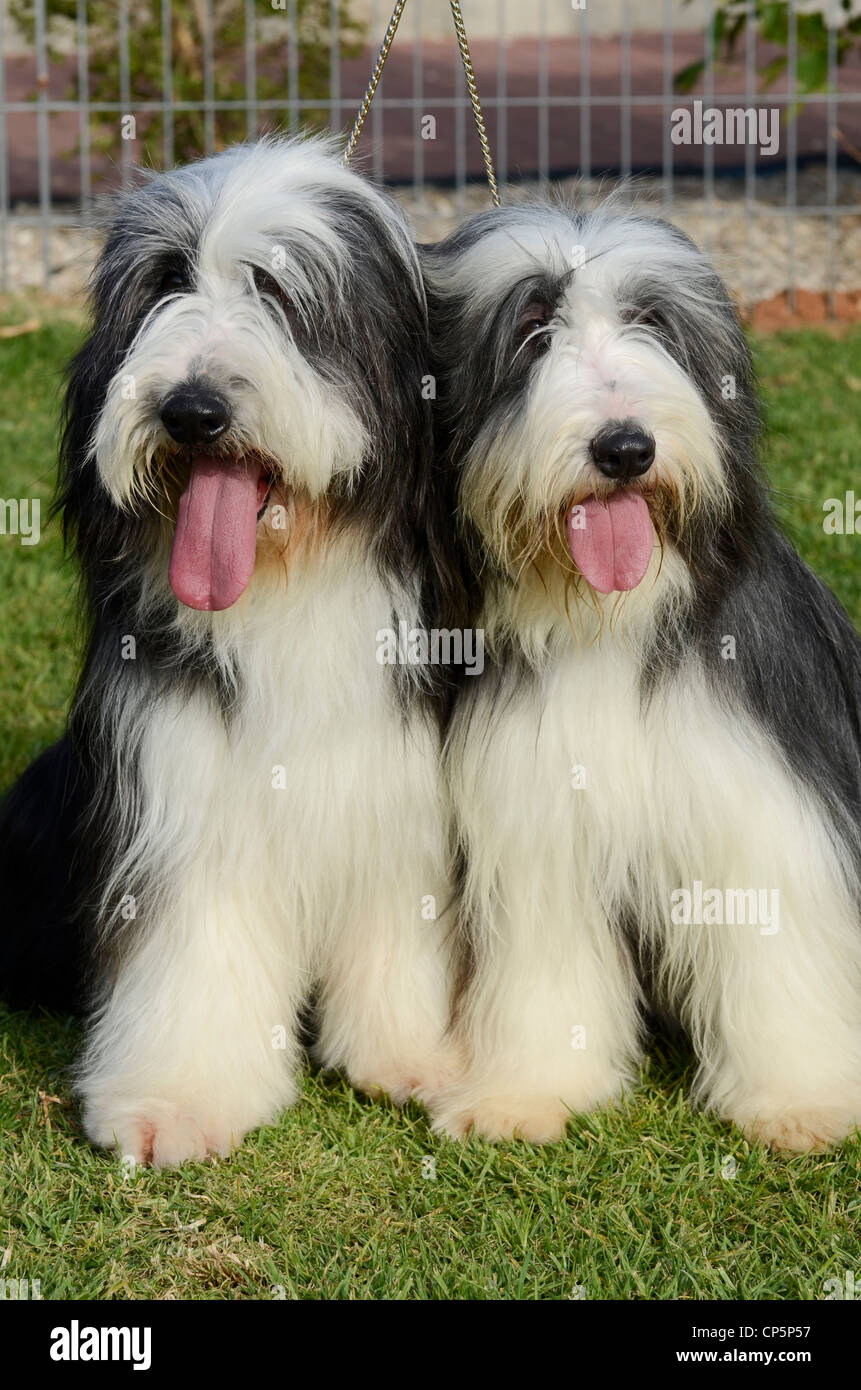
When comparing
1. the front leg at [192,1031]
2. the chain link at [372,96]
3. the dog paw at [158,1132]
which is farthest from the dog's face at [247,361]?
the dog paw at [158,1132]

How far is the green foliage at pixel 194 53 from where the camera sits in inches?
420

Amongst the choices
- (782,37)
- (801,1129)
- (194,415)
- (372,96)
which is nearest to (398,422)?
(194,415)

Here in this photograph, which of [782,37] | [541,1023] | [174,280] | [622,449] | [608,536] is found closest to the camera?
[622,449]

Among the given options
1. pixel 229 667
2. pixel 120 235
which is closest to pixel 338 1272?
pixel 229 667

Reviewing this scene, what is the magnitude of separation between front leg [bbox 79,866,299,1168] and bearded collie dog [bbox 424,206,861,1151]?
1.30 feet

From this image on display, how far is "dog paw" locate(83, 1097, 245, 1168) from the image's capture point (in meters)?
3.07

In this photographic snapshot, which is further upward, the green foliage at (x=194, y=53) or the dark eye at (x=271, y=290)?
the green foliage at (x=194, y=53)

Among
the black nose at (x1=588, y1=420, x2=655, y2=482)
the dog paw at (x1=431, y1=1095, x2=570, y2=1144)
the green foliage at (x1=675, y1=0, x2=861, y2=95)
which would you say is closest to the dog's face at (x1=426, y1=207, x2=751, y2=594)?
the black nose at (x1=588, y1=420, x2=655, y2=482)

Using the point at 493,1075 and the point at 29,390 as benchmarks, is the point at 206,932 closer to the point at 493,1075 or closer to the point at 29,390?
the point at 493,1075

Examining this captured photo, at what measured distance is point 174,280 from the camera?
283 cm

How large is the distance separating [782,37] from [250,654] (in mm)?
7859

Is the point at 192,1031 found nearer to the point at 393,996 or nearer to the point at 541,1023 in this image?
the point at 393,996

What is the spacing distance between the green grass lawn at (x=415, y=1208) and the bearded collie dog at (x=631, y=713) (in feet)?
0.33

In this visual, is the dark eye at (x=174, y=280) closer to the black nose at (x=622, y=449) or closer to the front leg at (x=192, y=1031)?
the black nose at (x=622, y=449)
